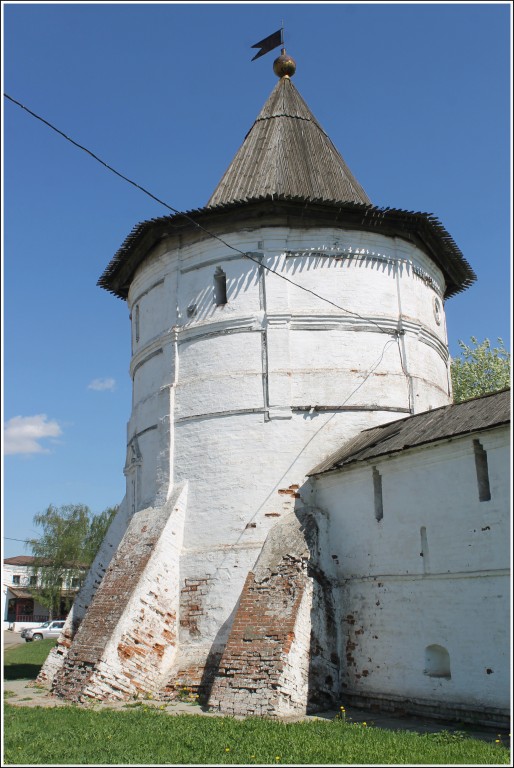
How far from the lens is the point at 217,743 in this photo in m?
8.06

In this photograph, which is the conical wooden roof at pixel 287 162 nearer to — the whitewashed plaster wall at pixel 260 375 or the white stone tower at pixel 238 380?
the white stone tower at pixel 238 380

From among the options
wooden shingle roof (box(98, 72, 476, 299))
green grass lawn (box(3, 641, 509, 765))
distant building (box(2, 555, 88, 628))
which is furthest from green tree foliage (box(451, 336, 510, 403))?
distant building (box(2, 555, 88, 628))

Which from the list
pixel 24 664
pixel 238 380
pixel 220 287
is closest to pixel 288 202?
pixel 220 287

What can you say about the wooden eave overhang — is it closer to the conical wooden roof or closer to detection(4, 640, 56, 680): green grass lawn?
the conical wooden roof

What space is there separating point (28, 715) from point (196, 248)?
8.88 m

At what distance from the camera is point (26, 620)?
52.5 meters

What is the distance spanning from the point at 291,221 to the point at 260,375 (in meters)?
3.12

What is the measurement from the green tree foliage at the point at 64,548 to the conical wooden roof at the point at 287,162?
30952mm

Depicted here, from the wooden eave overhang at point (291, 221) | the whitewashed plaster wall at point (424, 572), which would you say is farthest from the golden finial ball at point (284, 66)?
the whitewashed plaster wall at point (424, 572)

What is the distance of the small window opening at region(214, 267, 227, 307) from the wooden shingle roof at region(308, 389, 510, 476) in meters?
3.78

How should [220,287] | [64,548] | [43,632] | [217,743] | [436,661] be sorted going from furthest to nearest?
[64,548] < [43,632] < [220,287] < [436,661] < [217,743]

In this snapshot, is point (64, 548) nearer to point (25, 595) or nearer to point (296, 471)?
point (25, 595)

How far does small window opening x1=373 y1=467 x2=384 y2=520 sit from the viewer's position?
11.5m

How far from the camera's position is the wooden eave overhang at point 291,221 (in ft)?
46.4
